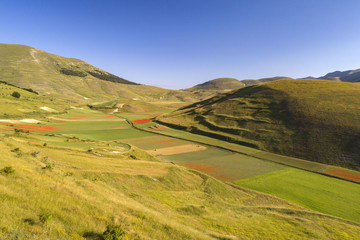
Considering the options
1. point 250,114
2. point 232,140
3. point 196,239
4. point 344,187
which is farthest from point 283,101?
point 196,239

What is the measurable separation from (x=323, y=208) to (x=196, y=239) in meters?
34.6

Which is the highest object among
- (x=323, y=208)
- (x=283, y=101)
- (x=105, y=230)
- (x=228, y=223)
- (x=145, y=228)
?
(x=283, y=101)

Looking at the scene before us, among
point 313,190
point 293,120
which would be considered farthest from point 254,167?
point 293,120

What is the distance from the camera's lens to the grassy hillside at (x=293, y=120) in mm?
66950

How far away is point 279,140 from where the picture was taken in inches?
3071

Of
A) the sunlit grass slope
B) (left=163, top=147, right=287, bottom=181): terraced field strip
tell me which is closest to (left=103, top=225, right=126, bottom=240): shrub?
the sunlit grass slope

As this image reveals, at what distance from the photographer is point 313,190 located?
4184cm

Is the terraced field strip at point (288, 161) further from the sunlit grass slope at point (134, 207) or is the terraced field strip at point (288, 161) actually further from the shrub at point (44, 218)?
the shrub at point (44, 218)

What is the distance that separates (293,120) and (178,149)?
195ft

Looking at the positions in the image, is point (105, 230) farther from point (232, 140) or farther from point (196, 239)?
point (232, 140)

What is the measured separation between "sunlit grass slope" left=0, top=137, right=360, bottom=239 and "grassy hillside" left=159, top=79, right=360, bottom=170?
145 feet

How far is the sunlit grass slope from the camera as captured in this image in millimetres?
10906

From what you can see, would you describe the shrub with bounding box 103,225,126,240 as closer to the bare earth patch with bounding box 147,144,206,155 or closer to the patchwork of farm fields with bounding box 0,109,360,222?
the patchwork of farm fields with bounding box 0,109,360,222

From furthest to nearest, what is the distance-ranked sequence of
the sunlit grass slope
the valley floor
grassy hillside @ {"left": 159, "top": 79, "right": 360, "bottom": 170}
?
grassy hillside @ {"left": 159, "top": 79, "right": 360, "bottom": 170} < the valley floor < the sunlit grass slope
